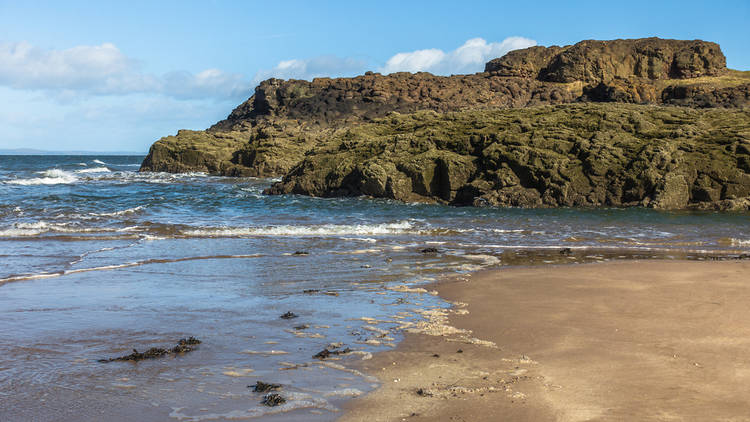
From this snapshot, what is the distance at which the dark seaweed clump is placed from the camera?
15.1ft

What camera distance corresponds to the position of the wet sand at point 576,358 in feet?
11.6

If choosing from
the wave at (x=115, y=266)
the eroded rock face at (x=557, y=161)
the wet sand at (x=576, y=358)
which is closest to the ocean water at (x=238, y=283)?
the wave at (x=115, y=266)

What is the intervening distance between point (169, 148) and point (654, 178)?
39.7m

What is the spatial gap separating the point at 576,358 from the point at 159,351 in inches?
132

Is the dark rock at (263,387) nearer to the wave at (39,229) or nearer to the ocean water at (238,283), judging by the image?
the ocean water at (238,283)

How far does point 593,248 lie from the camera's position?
11250 millimetres

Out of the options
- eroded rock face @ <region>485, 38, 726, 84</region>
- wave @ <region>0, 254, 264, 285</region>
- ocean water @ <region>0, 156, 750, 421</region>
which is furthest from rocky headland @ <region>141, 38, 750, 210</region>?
eroded rock face @ <region>485, 38, 726, 84</region>

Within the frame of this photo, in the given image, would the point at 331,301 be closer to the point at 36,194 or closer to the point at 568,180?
the point at 568,180

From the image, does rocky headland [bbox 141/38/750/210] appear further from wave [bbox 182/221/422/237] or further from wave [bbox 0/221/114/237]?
wave [bbox 0/221/114/237]

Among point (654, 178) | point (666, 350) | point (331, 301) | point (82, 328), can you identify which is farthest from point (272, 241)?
point (654, 178)

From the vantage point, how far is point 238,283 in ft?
Answer: 26.0

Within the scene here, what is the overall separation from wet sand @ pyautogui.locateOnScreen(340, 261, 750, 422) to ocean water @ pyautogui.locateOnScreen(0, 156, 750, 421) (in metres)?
0.42

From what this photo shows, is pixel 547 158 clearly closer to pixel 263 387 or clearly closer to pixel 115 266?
pixel 115 266

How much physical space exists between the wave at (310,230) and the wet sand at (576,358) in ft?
22.2
